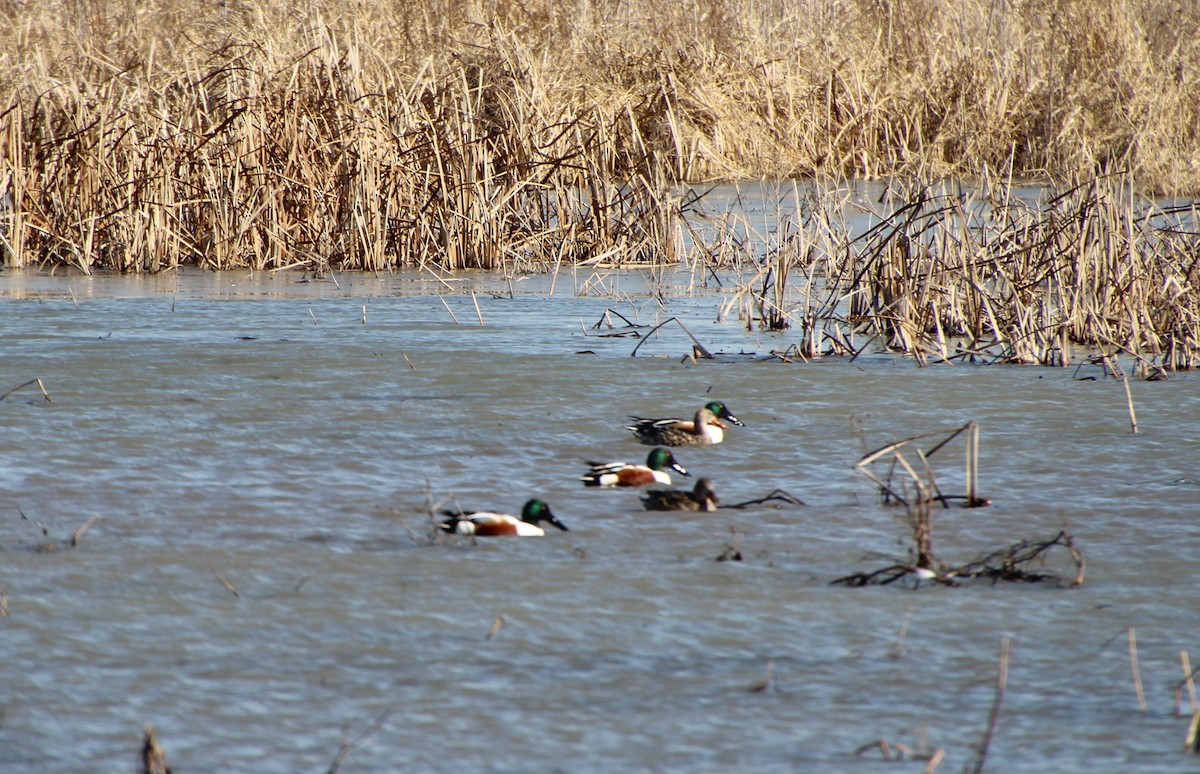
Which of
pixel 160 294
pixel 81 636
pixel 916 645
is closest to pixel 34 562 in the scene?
pixel 81 636

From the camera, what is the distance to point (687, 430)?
5.82 m

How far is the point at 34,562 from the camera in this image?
4.24 metres

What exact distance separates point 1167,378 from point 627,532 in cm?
327

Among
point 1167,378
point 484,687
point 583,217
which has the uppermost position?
point 583,217

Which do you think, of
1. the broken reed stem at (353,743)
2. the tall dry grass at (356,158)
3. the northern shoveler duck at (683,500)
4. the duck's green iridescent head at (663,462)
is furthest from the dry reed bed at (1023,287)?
the broken reed stem at (353,743)

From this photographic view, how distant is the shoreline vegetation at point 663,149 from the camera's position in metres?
7.70

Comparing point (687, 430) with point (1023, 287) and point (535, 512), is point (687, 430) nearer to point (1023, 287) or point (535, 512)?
point (535, 512)

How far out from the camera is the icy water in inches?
124

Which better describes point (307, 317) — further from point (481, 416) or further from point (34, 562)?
point (34, 562)

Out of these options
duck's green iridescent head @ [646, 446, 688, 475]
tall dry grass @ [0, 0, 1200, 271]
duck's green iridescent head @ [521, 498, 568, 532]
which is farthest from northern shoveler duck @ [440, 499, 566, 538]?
tall dry grass @ [0, 0, 1200, 271]

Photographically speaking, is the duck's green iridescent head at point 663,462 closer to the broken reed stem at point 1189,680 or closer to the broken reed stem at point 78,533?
the broken reed stem at point 78,533

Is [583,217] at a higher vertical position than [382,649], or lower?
higher

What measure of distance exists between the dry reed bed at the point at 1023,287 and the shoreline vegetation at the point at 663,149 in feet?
0.08

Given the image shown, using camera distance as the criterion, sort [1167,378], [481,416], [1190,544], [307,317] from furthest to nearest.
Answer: [307,317]
[1167,378]
[481,416]
[1190,544]
